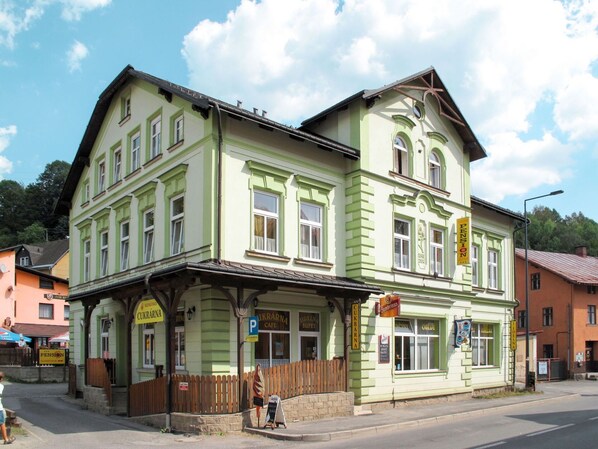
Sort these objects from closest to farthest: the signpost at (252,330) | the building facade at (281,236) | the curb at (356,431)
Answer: the curb at (356,431) → the signpost at (252,330) → the building facade at (281,236)

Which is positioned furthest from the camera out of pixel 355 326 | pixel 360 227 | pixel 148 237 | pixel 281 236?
pixel 148 237

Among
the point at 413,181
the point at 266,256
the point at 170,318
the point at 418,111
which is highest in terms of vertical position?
the point at 418,111

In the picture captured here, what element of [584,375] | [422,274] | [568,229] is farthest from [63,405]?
[568,229]

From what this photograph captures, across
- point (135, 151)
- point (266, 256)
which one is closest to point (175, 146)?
point (135, 151)

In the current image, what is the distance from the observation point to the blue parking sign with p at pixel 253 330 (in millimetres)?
17078

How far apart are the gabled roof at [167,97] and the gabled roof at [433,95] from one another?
163 centimetres

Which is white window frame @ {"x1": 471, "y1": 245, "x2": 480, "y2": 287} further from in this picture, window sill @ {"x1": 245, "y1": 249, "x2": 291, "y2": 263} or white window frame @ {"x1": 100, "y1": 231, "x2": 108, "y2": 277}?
white window frame @ {"x1": 100, "y1": 231, "x2": 108, "y2": 277}

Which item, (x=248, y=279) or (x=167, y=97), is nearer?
(x=248, y=279)

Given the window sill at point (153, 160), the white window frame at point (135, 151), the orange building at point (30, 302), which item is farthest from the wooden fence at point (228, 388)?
the orange building at point (30, 302)

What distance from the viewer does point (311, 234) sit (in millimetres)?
20750

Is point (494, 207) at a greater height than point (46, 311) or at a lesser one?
greater

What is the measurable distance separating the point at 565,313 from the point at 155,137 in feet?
113

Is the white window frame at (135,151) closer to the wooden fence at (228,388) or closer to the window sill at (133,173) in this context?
the window sill at (133,173)

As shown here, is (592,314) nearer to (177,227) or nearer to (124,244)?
(124,244)
